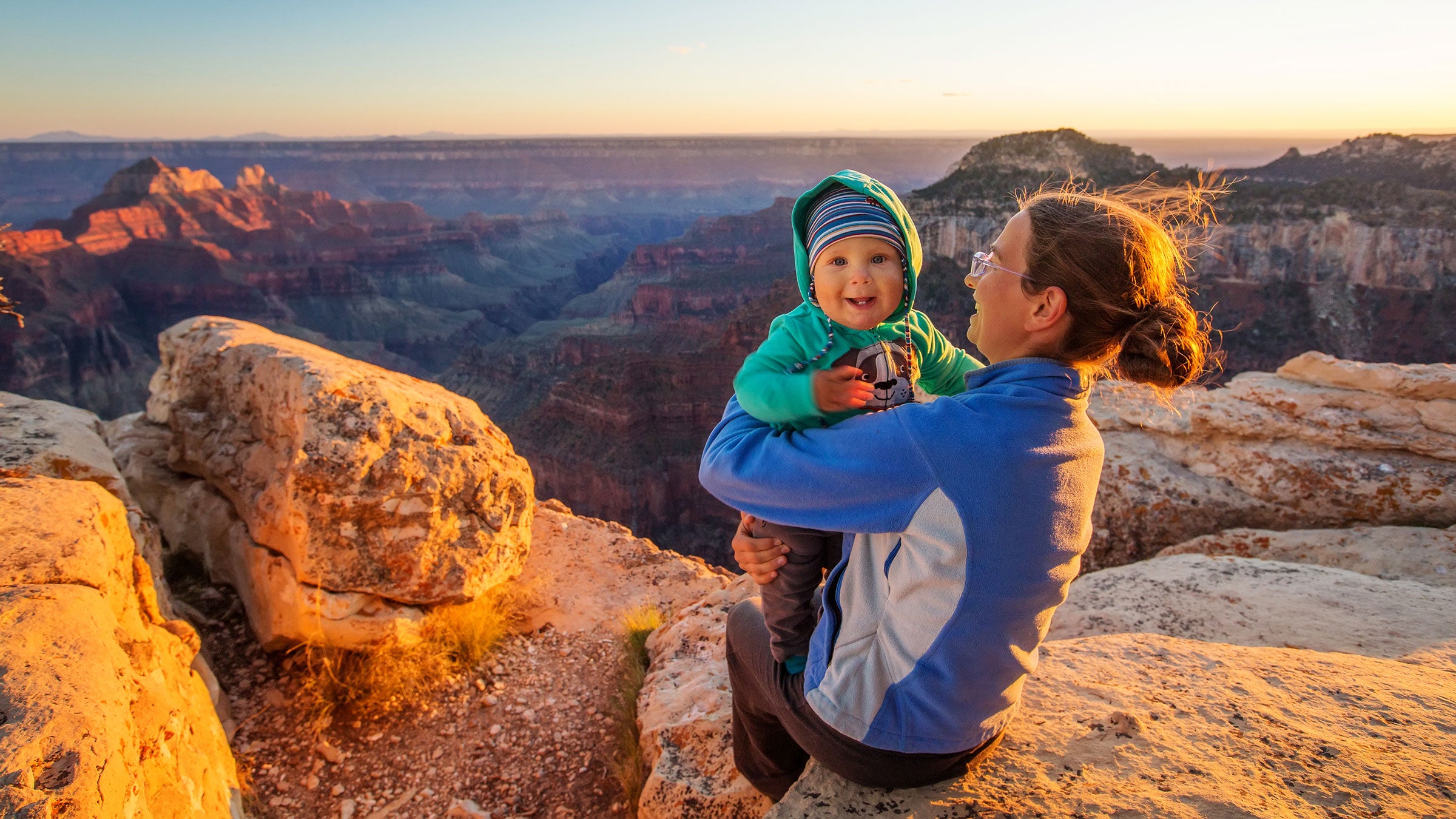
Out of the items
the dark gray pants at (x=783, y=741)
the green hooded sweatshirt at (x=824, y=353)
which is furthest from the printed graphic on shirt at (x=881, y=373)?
the dark gray pants at (x=783, y=741)

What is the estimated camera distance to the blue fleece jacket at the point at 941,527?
4.33ft

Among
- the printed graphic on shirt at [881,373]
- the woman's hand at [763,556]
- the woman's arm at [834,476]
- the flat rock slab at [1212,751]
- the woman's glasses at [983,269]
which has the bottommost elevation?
the flat rock slab at [1212,751]

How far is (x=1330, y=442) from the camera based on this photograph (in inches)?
190

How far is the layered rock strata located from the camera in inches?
151

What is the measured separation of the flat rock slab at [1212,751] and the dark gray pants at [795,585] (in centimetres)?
34

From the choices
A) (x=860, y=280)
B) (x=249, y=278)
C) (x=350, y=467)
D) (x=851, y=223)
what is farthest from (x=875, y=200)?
(x=249, y=278)

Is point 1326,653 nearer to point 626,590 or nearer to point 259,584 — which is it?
point 626,590

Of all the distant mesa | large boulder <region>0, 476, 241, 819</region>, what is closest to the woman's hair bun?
large boulder <region>0, 476, 241, 819</region>

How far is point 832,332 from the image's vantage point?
1854mm

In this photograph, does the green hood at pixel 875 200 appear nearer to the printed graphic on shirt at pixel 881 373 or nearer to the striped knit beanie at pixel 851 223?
the striped knit beanie at pixel 851 223

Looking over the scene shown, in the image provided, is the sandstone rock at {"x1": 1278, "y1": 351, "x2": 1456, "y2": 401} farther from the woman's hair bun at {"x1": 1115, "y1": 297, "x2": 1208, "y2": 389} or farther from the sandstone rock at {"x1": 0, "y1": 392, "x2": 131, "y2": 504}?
the sandstone rock at {"x1": 0, "y1": 392, "x2": 131, "y2": 504}

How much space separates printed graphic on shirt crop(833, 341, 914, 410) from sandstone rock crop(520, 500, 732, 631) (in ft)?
11.0

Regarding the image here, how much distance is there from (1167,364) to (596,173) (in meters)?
137

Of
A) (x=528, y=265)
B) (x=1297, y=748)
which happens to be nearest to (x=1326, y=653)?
(x=1297, y=748)
